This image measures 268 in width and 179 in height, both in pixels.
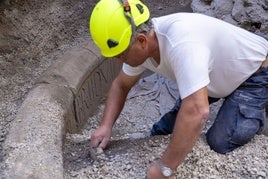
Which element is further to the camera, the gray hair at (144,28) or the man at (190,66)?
the gray hair at (144,28)

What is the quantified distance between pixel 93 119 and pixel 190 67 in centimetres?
197

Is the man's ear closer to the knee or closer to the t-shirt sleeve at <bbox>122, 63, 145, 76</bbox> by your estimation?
the t-shirt sleeve at <bbox>122, 63, 145, 76</bbox>

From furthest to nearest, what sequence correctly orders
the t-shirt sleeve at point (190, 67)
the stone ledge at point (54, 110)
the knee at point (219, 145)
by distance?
the knee at point (219, 145) → the stone ledge at point (54, 110) → the t-shirt sleeve at point (190, 67)

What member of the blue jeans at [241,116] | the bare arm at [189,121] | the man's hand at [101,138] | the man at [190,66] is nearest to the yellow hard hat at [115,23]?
the man at [190,66]

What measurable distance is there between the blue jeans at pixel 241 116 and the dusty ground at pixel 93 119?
0.23 ft

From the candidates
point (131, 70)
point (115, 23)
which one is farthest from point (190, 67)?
point (131, 70)

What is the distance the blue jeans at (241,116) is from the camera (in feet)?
9.26

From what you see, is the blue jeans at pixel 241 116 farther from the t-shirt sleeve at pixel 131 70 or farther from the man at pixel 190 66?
the t-shirt sleeve at pixel 131 70

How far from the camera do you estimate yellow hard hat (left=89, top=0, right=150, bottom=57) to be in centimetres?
235

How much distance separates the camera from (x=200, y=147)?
2.76m

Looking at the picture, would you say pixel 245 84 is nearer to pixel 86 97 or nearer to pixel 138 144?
pixel 138 144

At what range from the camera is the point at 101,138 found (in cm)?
289

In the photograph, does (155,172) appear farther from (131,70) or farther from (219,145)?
(131,70)

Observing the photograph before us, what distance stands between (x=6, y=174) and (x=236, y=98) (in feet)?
4.48
